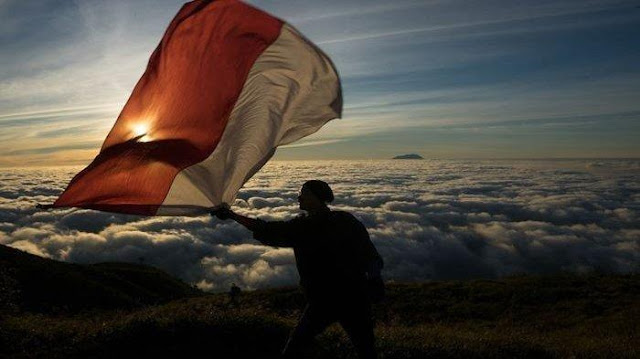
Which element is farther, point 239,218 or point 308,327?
point 308,327

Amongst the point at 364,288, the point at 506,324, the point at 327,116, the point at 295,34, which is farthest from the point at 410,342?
the point at 506,324

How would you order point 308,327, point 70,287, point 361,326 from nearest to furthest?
point 361,326 → point 308,327 → point 70,287

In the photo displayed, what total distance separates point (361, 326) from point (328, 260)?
0.97 meters

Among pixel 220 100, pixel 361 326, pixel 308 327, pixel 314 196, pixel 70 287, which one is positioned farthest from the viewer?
pixel 70 287

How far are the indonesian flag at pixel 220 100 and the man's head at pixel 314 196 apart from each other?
0.78 m

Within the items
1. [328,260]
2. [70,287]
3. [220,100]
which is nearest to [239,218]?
[328,260]

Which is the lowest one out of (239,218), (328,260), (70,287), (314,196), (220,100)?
(70,287)

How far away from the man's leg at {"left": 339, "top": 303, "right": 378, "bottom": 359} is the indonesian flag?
6.68 feet

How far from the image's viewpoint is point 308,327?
265 inches

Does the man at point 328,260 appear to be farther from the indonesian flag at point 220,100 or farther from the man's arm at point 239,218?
the indonesian flag at point 220,100

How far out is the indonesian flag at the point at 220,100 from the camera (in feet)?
22.0

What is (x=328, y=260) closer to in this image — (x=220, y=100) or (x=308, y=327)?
(x=308, y=327)

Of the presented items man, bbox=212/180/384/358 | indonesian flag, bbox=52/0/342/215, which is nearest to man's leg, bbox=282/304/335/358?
man, bbox=212/180/384/358

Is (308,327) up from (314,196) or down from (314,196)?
down
